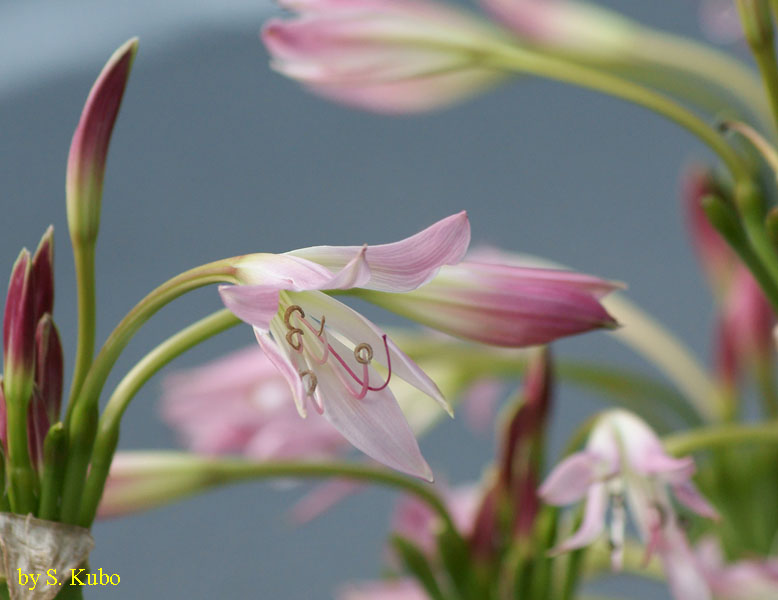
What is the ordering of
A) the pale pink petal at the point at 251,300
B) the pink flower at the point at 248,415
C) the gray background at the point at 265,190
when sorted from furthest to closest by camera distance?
the gray background at the point at 265,190, the pink flower at the point at 248,415, the pale pink petal at the point at 251,300

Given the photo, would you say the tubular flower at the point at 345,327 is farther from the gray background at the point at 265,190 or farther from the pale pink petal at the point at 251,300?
the gray background at the point at 265,190

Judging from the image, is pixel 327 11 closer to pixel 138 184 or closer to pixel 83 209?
pixel 83 209

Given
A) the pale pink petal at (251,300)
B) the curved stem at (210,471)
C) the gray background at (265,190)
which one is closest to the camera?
the pale pink petal at (251,300)

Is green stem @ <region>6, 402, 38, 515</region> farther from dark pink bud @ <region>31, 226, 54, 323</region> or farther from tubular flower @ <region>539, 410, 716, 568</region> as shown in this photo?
tubular flower @ <region>539, 410, 716, 568</region>

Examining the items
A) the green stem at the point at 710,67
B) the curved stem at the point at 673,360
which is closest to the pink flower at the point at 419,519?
the curved stem at the point at 673,360

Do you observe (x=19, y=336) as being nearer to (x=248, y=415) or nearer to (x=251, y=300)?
(x=251, y=300)

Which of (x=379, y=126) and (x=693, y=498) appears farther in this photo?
(x=379, y=126)

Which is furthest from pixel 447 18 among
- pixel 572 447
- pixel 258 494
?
pixel 258 494
